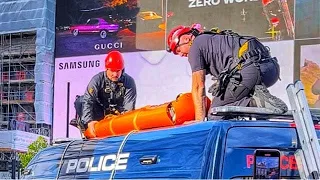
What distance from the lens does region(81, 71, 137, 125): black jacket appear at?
2286 centimetres

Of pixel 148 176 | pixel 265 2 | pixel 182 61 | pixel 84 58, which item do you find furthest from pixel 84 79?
pixel 148 176

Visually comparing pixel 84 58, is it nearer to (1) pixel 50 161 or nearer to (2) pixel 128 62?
(2) pixel 128 62

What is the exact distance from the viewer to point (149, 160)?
390 cm

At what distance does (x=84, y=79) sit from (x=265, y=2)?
7.94m

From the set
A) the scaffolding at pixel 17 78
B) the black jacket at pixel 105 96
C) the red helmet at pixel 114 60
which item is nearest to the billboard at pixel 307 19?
the black jacket at pixel 105 96

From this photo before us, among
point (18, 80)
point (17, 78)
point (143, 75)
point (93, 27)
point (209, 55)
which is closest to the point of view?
point (209, 55)

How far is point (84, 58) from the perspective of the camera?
2755cm

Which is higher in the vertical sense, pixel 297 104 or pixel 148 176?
pixel 297 104

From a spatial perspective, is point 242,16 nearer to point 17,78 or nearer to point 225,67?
point 17,78

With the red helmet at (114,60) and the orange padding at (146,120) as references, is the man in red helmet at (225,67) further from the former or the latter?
the red helmet at (114,60)

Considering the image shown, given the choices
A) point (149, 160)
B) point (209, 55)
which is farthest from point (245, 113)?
point (209, 55)

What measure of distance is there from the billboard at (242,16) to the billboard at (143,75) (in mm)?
550

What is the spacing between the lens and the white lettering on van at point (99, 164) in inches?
160

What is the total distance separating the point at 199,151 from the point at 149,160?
1.37ft
